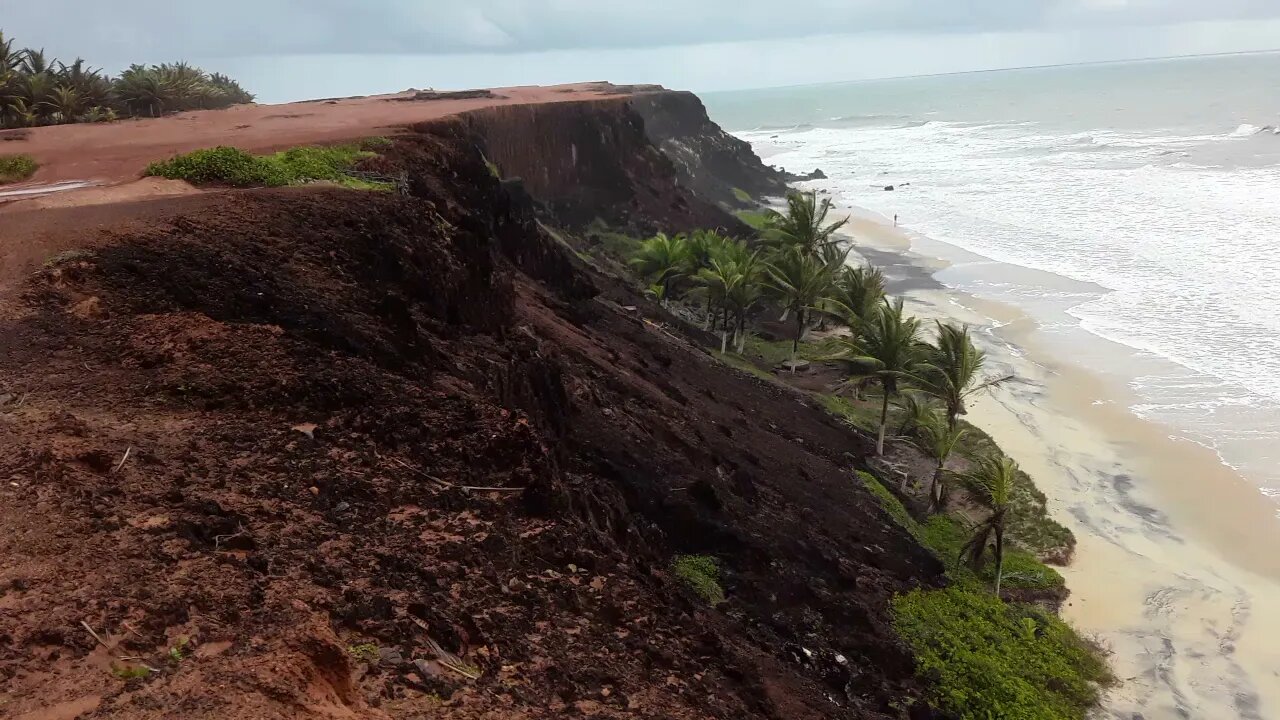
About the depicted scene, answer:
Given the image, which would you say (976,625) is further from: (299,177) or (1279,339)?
(1279,339)

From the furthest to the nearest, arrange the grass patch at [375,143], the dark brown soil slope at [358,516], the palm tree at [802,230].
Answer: the palm tree at [802,230] → the grass patch at [375,143] → the dark brown soil slope at [358,516]

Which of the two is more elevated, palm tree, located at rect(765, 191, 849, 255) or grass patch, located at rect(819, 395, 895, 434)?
palm tree, located at rect(765, 191, 849, 255)

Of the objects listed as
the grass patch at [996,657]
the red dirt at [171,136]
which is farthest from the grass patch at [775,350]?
the grass patch at [996,657]

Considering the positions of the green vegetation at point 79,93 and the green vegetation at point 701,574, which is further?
the green vegetation at point 79,93

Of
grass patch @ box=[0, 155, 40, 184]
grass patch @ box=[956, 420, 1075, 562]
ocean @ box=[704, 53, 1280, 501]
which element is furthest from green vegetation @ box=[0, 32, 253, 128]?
ocean @ box=[704, 53, 1280, 501]

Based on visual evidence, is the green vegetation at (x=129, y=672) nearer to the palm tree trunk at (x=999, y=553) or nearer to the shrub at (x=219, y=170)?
the shrub at (x=219, y=170)

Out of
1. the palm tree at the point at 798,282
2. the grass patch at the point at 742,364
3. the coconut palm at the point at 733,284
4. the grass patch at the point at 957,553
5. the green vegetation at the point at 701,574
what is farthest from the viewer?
the coconut palm at the point at 733,284

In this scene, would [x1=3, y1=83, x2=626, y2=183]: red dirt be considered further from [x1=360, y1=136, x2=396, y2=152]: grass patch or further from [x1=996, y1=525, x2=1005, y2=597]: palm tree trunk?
[x1=996, y1=525, x2=1005, y2=597]: palm tree trunk
